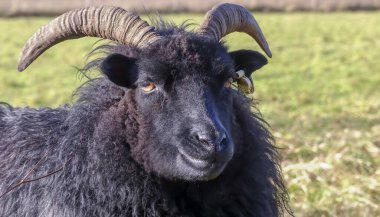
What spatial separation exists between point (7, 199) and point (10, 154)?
1.28 feet

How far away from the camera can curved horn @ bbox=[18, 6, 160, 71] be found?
5.63m

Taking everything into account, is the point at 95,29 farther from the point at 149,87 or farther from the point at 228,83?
the point at 228,83

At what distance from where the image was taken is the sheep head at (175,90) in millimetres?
5082

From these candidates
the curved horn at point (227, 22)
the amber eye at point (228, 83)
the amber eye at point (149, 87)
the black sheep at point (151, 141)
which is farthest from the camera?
the curved horn at point (227, 22)

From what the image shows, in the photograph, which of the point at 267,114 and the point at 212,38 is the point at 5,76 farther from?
the point at 212,38

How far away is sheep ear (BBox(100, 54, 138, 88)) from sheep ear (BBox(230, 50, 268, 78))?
82 cm

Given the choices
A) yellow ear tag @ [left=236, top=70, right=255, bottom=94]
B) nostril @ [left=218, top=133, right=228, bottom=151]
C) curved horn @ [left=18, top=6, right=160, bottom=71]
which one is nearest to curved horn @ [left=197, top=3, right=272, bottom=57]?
yellow ear tag @ [left=236, top=70, right=255, bottom=94]

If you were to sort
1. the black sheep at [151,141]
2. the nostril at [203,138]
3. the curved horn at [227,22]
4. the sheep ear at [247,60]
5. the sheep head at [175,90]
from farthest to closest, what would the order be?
the sheep ear at [247,60]
the curved horn at [227,22]
the black sheep at [151,141]
the sheep head at [175,90]
the nostril at [203,138]

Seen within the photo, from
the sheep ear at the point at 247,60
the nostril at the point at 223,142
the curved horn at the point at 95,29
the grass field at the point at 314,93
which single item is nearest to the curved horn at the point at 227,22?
the sheep ear at the point at 247,60

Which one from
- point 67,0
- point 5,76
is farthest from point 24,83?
point 67,0

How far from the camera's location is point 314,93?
16.1m

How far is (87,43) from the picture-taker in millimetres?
26891

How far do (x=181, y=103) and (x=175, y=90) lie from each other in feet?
0.32

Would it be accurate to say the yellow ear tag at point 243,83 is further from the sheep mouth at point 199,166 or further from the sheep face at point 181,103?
the sheep mouth at point 199,166
